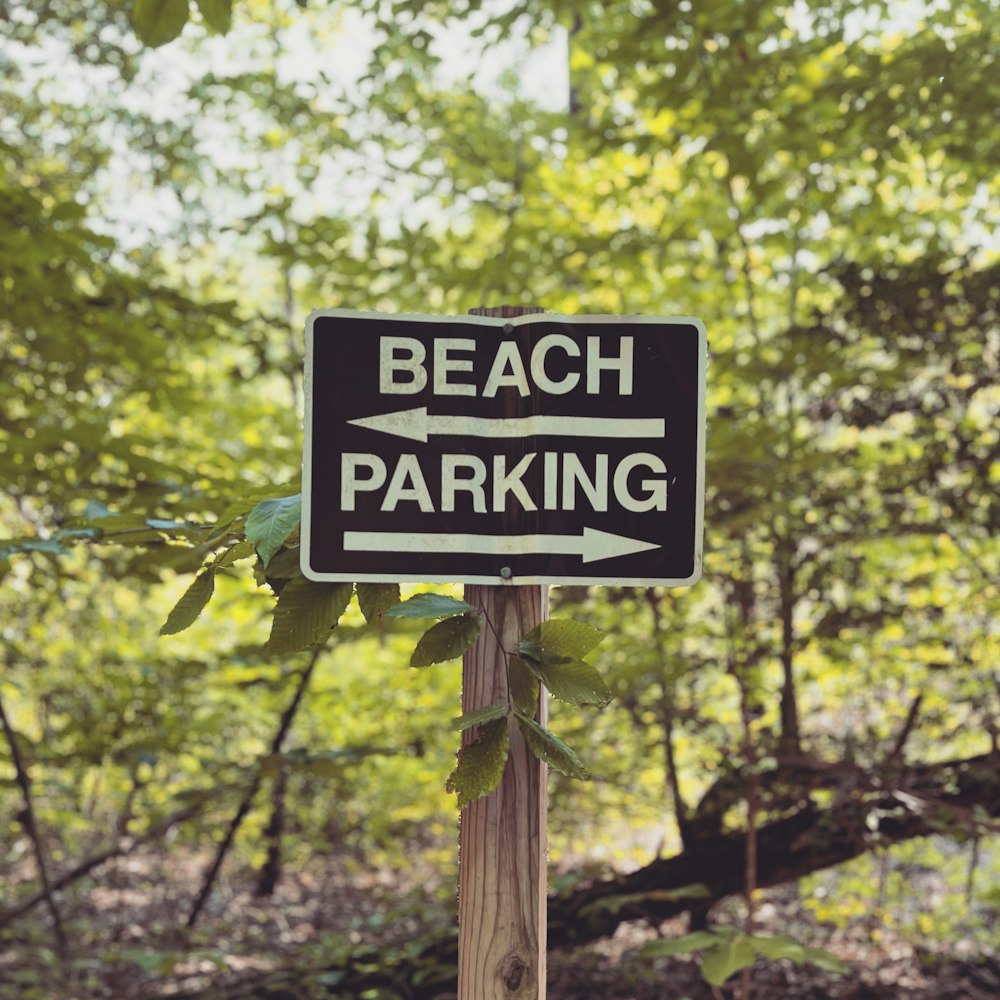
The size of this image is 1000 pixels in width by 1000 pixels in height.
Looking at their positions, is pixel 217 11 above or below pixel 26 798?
above

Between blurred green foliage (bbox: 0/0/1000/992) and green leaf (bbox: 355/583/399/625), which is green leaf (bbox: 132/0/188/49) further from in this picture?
green leaf (bbox: 355/583/399/625)

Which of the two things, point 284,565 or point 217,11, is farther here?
point 217,11

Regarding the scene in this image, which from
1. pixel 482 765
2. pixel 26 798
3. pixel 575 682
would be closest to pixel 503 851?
pixel 482 765

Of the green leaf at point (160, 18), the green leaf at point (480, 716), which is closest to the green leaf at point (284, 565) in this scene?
the green leaf at point (480, 716)

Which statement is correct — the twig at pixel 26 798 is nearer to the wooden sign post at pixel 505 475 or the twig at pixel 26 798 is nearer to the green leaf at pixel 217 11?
the green leaf at pixel 217 11

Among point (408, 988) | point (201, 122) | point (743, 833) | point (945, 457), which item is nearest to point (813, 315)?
point (945, 457)

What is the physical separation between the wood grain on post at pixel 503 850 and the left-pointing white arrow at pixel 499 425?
15 centimetres

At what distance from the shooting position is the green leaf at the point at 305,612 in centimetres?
121

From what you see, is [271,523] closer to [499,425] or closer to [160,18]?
[499,425]

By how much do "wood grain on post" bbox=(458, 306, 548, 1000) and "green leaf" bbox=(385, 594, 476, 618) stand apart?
0.06 meters

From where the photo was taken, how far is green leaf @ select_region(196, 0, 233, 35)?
1883 mm

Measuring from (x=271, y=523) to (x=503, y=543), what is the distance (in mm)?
285

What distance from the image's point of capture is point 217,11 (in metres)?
1.88

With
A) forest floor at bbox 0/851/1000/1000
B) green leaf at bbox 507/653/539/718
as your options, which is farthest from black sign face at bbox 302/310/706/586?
forest floor at bbox 0/851/1000/1000
